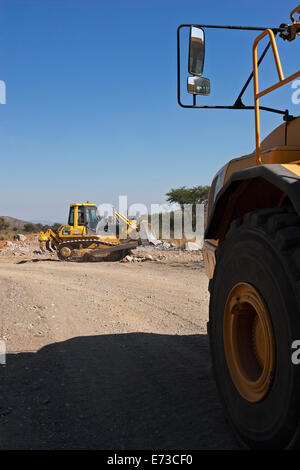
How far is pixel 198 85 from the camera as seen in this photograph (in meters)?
3.06

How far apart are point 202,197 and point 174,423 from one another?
135ft

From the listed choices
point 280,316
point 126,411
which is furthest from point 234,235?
point 126,411

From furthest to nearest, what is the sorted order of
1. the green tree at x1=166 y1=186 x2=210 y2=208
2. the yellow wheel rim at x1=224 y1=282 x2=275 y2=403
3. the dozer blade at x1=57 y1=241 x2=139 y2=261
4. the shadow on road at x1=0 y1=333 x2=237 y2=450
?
the green tree at x1=166 y1=186 x2=210 y2=208
the dozer blade at x1=57 y1=241 x2=139 y2=261
the shadow on road at x1=0 y1=333 x2=237 y2=450
the yellow wheel rim at x1=224 y1=282 x2=275 y2=403

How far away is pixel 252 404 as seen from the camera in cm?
213

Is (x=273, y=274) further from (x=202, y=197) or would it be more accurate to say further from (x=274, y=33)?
(x=202, y=197)

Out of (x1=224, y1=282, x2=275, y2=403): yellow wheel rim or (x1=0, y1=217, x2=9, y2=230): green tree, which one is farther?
(x1=0, y1=217, x2=9, y2=230): green tree

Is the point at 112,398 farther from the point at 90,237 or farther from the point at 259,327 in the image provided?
the point at 90,237

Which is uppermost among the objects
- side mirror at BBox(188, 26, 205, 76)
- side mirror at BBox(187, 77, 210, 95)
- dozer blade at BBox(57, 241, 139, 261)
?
side mirror at BBox(188, 26, 205, 76)

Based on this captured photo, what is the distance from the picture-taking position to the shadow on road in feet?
8.64

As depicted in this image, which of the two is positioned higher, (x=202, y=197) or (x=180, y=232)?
(x=202, y=197)

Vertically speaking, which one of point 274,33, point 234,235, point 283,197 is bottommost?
point 234,235

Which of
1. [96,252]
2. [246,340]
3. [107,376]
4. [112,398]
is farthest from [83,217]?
[246,340]

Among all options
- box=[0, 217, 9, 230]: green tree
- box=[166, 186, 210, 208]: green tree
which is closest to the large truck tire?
box=[166, 186, 210, 208]: green tree

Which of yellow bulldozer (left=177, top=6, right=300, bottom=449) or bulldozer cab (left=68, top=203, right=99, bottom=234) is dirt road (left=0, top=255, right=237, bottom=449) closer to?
yellow bulldozer (left=177, top=6, right=300, bottom=449)
